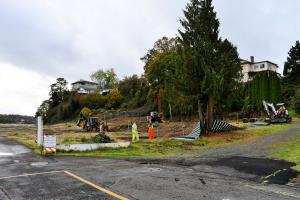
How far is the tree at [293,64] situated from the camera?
284ft

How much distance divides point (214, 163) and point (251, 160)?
6.50ft

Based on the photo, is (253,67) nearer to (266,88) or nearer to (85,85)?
(266,88)

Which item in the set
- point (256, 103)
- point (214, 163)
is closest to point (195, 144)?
point (214, 163)

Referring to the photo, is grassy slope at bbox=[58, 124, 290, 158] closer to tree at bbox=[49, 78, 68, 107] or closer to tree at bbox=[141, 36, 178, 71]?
tree at bbox=[141, 36, 178, 71]

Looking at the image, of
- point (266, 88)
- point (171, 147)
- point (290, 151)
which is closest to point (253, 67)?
point (266, 88)

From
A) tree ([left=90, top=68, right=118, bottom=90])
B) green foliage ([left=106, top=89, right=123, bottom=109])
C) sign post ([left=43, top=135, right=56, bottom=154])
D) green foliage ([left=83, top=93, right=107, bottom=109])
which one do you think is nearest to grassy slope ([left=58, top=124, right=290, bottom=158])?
sign post ([left=43, top=135, right=56, bottom=154])

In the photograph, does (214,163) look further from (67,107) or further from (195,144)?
(67,107)

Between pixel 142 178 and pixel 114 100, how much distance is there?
Answer: 8630 cm

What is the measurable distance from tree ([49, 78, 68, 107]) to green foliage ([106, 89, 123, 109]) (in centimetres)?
2355

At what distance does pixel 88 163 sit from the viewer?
18359 mm

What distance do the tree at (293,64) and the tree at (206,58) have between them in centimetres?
5428

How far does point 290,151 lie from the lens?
22031 millimetres

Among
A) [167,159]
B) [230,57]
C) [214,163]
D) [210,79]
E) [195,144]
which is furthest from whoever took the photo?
[230,57]

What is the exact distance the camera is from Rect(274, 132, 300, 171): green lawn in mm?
18791
